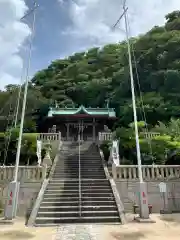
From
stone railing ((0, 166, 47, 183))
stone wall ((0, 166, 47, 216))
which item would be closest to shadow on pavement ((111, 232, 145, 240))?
stone wall ((0, 166, 47, 216))

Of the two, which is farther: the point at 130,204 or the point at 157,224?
the point at 130,204

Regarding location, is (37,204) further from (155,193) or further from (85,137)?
(85,137)

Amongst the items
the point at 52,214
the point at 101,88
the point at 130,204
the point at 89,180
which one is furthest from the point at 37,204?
the point at 101,88

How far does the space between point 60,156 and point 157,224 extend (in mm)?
11097

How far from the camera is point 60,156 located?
18.7m

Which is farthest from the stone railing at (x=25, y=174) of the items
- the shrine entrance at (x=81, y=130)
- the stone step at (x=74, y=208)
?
the shrine entrance at (x=81, y=130)

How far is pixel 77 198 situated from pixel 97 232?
3561 mm

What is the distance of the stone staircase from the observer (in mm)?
9430

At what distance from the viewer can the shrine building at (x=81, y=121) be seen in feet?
93.9

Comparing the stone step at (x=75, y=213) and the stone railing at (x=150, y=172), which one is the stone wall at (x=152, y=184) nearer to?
the stone railing at (x=150, y=172)

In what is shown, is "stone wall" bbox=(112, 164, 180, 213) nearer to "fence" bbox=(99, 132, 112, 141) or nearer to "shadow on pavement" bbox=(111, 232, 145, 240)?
"shadow on pavement" bbox=(111, 232, 145, 240)

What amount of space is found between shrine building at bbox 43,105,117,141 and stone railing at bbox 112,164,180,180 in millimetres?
15678

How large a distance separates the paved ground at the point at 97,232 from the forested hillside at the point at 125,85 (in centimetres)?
1185

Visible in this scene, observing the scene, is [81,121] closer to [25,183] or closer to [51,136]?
[51,136]
